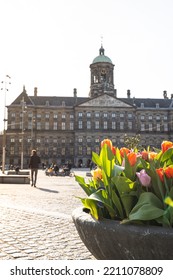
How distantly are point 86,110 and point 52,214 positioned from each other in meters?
63.2

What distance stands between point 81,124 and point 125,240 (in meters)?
67.6

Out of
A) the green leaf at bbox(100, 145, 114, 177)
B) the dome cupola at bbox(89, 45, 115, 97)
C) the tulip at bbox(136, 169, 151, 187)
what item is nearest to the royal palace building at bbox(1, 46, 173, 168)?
the dome cupola at bbox(89, 45, 115, 97)

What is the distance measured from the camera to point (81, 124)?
69375 millimetres

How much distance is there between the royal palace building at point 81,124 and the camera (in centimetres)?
6825

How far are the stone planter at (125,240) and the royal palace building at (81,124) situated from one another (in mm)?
64651

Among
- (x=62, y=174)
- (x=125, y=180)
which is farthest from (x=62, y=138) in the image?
(x=125, y=180)

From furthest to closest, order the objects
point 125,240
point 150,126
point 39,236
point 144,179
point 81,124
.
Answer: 1. point 150,126
2. point 81,124
3. point 39,236
4. point 144,179
5. point 125,240

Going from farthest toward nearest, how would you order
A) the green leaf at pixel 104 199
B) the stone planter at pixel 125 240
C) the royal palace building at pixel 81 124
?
the royal palace building at pixel 81 124
the green leaf at pixel 104 199
the stone planter at pixel 125 240

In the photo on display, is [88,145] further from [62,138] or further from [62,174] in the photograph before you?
[62,174]

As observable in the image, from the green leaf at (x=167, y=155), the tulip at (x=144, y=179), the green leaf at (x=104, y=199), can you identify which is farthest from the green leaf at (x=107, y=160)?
the green leaf at (x=167, y=155)

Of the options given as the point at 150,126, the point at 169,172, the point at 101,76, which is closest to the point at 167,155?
the point at 169,172

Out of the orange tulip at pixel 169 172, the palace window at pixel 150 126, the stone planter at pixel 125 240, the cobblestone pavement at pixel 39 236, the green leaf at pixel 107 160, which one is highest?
the palace window at pixel 150 126

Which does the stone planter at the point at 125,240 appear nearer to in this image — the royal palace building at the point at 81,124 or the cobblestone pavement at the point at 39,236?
the cobblestone pavement at the point at 39,236

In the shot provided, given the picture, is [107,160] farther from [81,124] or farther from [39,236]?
[81,124]
